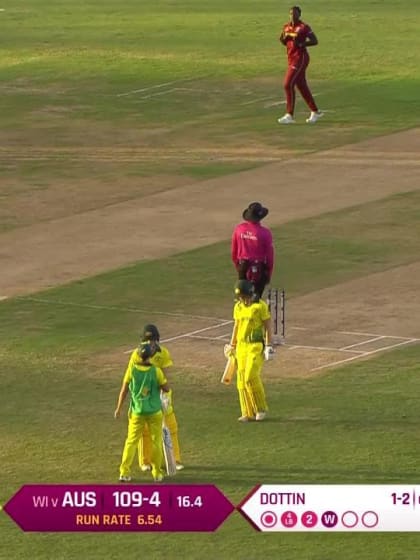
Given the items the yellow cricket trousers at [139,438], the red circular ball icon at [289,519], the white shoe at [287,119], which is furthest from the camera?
the white shoe at [287,119]

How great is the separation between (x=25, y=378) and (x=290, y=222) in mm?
11658

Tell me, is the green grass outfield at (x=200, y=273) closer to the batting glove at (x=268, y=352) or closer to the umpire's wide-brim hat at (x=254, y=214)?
the batting glove at (x=268, y=352)

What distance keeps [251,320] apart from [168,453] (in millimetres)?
2828

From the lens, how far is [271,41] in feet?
214

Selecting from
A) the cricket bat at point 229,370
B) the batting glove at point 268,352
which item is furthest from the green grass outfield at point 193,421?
the batting glove at point 268,352

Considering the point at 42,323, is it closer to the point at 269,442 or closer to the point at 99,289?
the point at 99,289

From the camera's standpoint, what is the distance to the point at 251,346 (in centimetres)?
2723

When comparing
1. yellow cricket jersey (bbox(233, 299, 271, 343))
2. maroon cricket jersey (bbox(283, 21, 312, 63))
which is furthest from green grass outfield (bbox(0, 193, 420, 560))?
maroon cricket jersey (bbox(283, 21, 312, 63))

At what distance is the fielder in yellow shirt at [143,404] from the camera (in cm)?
2469

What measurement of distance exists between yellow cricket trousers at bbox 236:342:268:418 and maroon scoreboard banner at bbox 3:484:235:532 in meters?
6.07

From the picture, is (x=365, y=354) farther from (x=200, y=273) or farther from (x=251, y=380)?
(x=200, y=273)

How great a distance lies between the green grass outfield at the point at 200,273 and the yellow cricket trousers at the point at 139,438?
1.11 feet

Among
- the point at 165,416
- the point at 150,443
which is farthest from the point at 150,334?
the point at 150,443

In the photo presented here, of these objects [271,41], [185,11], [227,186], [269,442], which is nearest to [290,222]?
[227,186]
